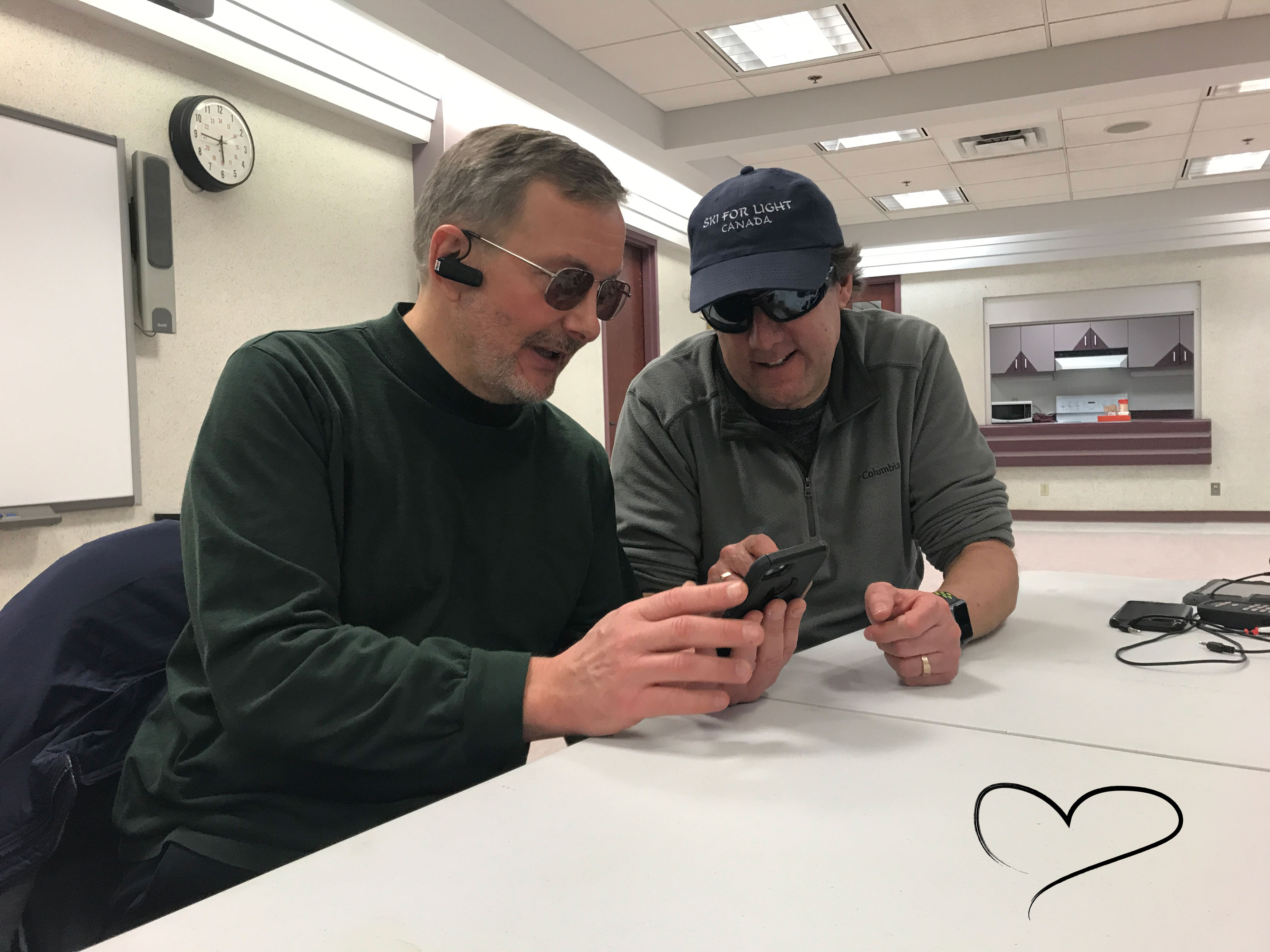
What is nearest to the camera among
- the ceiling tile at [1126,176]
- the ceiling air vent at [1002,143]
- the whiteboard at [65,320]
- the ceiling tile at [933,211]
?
the whiteboard at [65,320]

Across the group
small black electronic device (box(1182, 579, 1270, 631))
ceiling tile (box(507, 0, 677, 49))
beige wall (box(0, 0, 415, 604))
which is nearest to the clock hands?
beige wall (box(0, 0, 415, 604))

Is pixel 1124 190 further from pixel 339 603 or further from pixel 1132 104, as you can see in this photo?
pixel 339 603

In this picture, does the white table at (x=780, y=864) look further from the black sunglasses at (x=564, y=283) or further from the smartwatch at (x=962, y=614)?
the black sunglasses at (x=564, y=283)

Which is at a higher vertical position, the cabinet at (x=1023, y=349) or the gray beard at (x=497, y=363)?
the cabinet at (x=1023, y=349)

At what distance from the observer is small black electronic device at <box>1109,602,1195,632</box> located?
1.56 m

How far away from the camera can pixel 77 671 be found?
1.06 m

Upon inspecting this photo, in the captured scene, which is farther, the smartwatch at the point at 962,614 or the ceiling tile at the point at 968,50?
the ceiling tile at the point at 968,50

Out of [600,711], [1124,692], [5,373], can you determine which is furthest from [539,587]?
[5,373]

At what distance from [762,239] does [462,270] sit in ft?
2.00

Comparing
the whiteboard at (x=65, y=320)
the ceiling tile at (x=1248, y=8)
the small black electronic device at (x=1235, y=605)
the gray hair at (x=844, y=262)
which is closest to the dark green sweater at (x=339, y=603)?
the gray hair at (x=844, y=262)

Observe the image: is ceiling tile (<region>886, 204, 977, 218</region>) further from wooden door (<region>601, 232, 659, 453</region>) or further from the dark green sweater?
the dark green sweater

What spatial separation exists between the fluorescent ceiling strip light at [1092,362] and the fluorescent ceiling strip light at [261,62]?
869 centimetres

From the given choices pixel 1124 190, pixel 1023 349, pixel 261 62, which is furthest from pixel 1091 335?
pixel 261 62

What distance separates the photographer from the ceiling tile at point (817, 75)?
17.6ft
